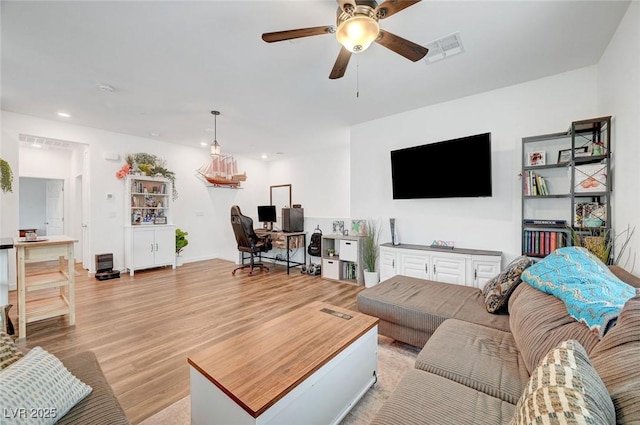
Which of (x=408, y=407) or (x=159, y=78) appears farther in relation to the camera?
(x=159, y=78)

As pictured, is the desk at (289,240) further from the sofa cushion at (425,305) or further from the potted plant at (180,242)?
the sofa cushion at (425,305)

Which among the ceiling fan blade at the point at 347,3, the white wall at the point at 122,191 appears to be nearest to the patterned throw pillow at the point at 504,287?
the ceiling fan blade at the point at 347,3

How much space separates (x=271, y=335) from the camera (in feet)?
5.48

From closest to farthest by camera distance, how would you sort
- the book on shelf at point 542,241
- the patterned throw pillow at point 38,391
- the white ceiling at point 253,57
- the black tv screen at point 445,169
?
the patterned throw pillow at point 38,391
the white ceiling at point 253,57
the book on shelf at point 542,241
the black tv screen at point 445,169

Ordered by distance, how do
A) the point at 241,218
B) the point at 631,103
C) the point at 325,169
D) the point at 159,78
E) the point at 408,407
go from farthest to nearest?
the point at 325,169 < the point at 241,218 < the point at 159,78 < the point at 631,103 < the point at 408,407

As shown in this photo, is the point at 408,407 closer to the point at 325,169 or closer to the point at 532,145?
the point at 532,145

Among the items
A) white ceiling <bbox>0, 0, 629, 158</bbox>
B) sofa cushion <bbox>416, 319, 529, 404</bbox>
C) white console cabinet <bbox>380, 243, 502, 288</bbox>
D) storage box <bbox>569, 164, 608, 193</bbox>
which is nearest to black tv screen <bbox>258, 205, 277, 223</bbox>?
white ceiling <bbox>0, 0, 629, 158</bbox>

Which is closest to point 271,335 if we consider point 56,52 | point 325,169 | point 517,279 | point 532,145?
point 517,279

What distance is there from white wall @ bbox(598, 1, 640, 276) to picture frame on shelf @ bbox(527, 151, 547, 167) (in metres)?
0.62

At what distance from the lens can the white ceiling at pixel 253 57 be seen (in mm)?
2000

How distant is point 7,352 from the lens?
1.04m

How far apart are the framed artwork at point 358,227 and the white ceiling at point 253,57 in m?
1.77

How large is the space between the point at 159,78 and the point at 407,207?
3689mm

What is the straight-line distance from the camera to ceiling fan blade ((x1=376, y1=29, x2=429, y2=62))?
69.6 inches
